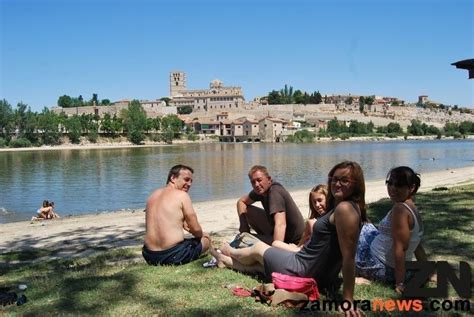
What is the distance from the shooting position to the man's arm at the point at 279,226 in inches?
201

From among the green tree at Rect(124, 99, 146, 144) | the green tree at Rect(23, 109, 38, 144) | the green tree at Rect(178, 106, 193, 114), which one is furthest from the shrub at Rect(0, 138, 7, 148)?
the green tree at Rect(178, 106, 193, 114)

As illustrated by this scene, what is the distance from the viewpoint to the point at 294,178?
2883 cm

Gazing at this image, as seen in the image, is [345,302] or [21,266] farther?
[21,266]

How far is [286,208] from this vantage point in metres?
5.32

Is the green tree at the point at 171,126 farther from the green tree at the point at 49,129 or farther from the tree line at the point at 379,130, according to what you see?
the tree line at the point at 379,130

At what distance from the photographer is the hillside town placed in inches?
5054

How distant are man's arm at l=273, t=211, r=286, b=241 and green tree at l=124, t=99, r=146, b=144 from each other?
325 feet

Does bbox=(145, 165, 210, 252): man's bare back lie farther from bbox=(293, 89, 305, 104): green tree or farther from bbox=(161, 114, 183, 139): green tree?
bbox=(293, 89, 305, 104): green tree

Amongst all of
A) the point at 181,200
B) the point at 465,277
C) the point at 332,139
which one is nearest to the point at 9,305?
the point at 181,200

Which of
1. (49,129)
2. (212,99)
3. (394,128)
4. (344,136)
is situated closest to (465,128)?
(394,128)

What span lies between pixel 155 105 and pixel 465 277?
165470 mm

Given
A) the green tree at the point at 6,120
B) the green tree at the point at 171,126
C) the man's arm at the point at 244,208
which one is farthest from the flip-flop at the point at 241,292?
the green tree at the point at 171,126

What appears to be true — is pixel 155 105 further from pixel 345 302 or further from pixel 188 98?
pixel 345 302

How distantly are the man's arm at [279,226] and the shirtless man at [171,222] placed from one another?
0.85m
